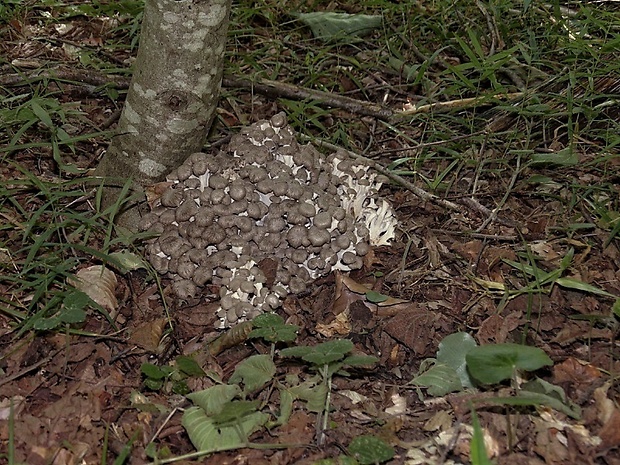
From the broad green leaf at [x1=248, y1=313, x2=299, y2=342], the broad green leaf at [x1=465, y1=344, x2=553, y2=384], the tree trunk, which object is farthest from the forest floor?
the tree trunk

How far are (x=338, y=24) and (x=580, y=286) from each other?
379cm

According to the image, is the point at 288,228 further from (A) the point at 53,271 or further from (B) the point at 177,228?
(A) the point at 53,271

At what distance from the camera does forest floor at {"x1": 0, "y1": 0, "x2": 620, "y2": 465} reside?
10.3 feet

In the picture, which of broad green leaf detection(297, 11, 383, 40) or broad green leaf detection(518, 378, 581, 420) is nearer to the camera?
broad green leaf detection(518, 378, 581, 420)

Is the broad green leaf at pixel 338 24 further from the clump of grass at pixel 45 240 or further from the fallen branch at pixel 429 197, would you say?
the clump of grass at pixel 45 240

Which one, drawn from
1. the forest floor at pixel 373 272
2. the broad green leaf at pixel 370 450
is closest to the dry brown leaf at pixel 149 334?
the forest floor at pixel 373 272

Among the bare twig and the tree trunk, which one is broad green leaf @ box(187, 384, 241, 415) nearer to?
the tree trunk

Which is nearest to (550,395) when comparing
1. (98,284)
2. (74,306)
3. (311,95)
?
(74,306)

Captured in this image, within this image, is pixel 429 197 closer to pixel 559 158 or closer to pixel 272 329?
pixel 559 158

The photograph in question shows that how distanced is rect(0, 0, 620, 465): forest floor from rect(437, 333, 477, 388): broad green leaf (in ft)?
0.04

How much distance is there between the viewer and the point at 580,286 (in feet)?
13.0

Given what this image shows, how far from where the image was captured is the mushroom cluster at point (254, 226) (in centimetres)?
423

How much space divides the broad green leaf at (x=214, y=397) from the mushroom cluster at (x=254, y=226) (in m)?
0.72

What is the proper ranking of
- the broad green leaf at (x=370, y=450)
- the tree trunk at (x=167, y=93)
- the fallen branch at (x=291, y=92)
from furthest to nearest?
the fallen branch at (x=291, y=92), the tree trunk at (x=167, y=93), the broad green leaf at (x=370, y=450)
